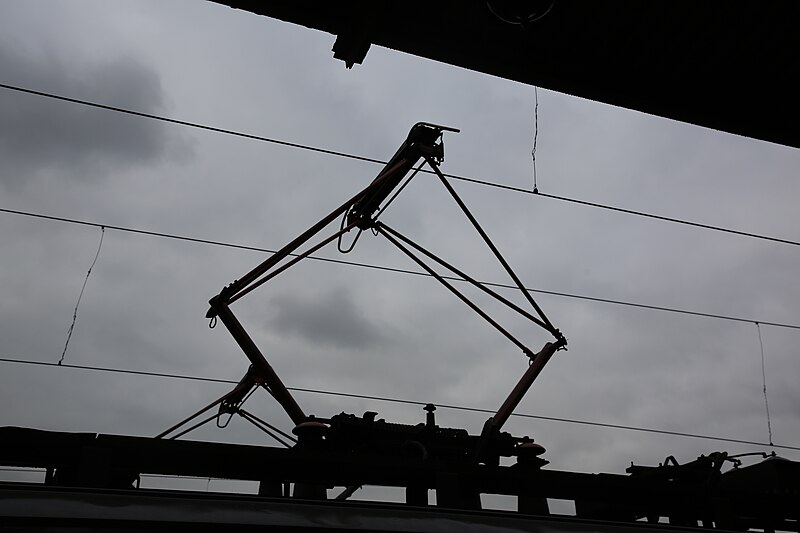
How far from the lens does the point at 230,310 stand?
22.3 feet

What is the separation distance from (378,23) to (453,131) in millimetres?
3708

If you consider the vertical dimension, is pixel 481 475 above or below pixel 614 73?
below

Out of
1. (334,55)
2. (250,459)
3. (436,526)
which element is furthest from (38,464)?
(334,55)

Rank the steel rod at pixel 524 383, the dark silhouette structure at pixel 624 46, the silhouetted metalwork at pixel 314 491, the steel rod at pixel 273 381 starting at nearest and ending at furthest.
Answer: the silhouetted metalwork at pixel 314 491 < the dark silhouette structure at pixel 624 46 < the steel rod at pixel 524 383 < the steel rod at pixel 273 381

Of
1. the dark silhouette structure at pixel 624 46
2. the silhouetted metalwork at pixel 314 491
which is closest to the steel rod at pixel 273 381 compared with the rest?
the silhouetted metalwork at pixel 314 491

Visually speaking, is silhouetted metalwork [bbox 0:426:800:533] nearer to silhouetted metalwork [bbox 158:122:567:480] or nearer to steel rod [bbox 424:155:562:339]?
silhouetted metalwork [bbox 158:122:567:480]

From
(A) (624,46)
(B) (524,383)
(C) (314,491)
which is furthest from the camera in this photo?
(B) (524,383)

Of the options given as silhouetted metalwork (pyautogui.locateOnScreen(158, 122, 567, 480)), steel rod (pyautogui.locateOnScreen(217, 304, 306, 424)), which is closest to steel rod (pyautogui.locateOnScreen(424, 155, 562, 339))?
silhouetted metalwork (pyautogui.locateOnScreen(158, 122, 567, 480))

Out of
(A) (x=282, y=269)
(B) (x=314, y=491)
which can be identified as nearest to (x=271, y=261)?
(A) (x=282, y=269)

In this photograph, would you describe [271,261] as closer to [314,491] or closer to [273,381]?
[273,381]

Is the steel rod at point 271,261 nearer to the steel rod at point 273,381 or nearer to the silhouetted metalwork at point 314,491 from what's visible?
the steel rod at point 273,381

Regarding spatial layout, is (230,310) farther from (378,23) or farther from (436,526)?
(436,526)

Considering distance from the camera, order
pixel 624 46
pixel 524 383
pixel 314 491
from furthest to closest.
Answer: pixel 524 383, pixel 624 46, pixel 314 491

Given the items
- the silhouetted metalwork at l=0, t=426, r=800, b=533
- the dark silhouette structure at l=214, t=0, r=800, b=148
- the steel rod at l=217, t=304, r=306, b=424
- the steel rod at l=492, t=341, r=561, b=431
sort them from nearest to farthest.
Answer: the silhouetted metalwork at l=0, t=426, r=800, b=533 → the dark silhouette structure at l=214, t=0, r=800, b=148 → the steel rod at l=492, t=341, r=561, b=431 → the steel rod at l=217, t=304, r=306, b=424
